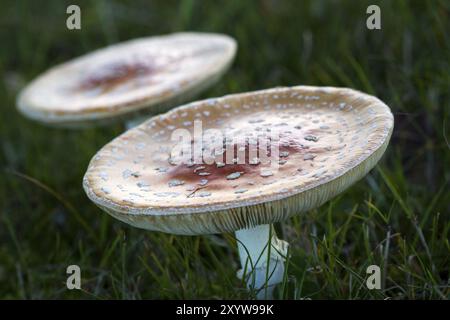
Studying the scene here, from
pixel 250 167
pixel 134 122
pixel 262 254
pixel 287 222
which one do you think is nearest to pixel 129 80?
pixel 134 122

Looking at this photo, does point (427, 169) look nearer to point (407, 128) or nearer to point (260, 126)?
point (407, 128)

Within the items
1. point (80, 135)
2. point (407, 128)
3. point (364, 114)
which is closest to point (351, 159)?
point (364, 114)

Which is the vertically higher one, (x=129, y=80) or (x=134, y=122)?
(x=129, y=80)

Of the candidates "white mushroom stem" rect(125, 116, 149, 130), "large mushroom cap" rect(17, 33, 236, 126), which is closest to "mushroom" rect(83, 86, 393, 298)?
"large mushroom cap" rect(17, 33, 236, 126)

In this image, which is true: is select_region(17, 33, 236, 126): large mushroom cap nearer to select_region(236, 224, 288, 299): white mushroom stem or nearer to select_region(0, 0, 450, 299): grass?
select_region(0, 0, 450, 299): grass

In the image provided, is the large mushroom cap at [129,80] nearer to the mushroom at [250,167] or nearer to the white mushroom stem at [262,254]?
the mushroom at [250,167]

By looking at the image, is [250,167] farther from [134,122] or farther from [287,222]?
[134,122]

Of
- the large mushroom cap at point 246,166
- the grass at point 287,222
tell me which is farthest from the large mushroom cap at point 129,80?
the large mushroom cap at point 246,166
